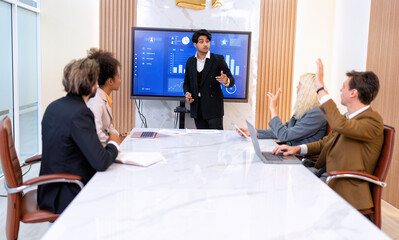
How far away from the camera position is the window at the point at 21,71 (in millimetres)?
4619

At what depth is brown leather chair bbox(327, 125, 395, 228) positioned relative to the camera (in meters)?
2.37

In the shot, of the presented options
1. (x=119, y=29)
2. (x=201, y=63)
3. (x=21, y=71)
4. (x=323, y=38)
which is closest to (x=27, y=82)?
(x=21, y=71)

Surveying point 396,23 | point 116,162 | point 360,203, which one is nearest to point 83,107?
point 116,162

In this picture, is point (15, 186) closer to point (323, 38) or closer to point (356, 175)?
point (356, 175)

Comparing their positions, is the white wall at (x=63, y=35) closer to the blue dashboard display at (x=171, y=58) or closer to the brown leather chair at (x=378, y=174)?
the blue dashboard display at (x=171, y=58)

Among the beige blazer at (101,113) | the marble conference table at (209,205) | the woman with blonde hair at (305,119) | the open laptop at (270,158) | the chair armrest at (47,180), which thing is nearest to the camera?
the marble conference table at (209,205)

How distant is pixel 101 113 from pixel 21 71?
9.20ft

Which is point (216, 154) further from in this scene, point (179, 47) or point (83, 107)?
point (179, 47)

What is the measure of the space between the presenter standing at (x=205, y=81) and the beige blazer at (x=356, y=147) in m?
2.42

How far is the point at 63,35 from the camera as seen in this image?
5.82 metres

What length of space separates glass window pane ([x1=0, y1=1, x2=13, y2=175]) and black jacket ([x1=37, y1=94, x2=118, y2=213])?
2623 mm

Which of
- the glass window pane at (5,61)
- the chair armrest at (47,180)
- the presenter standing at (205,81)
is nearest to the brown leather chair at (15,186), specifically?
the chair armrest at (47,180)

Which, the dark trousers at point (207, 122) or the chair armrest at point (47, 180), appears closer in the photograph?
the chair armrest at point (47, 180)

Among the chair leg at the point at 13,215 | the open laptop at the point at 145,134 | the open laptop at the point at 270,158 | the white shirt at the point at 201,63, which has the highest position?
the white shirt at the point at 201,63
